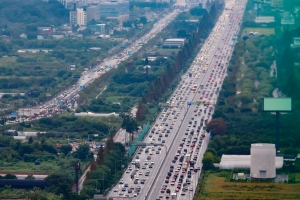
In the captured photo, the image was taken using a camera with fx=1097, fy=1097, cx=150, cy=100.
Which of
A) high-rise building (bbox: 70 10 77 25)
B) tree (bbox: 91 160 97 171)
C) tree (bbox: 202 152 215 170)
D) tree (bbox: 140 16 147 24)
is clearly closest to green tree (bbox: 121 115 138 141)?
tree (bbox: 202 152 215 170)

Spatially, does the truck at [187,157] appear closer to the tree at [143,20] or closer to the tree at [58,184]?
the tree at [58,184]

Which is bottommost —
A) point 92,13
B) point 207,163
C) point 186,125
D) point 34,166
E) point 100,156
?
point 92,13

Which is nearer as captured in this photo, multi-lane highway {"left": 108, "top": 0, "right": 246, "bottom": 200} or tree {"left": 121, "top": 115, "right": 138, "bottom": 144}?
multi-lane highway {"left": 108, "top": 0, "right": 246, "bottom": 200}

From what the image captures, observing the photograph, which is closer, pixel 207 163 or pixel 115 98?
pixel 207 163

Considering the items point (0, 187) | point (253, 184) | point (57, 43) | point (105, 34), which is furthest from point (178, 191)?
point (105, 34)

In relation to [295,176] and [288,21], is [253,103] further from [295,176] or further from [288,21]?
[288,21]

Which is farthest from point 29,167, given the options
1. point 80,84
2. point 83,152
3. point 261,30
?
point 261,30

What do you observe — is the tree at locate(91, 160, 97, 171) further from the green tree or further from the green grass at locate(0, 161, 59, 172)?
the green tree
